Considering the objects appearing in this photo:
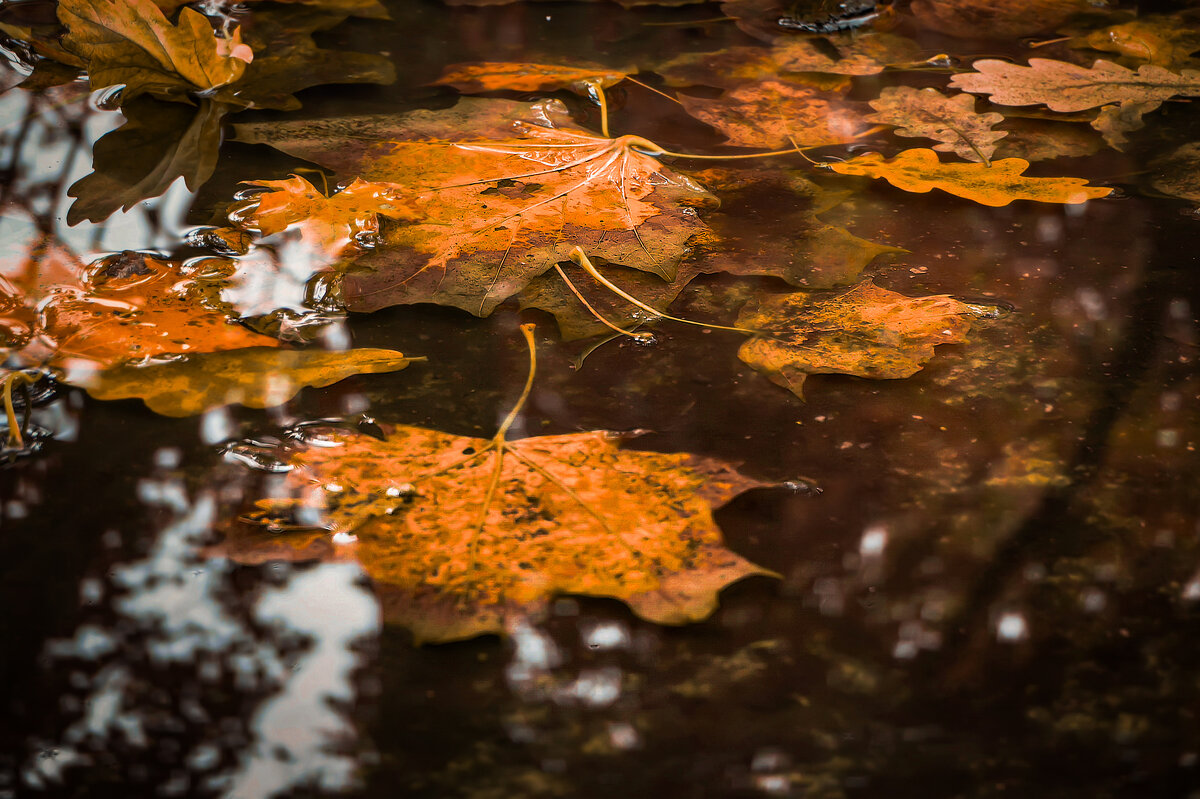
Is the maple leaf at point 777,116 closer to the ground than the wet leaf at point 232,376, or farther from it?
farther from it

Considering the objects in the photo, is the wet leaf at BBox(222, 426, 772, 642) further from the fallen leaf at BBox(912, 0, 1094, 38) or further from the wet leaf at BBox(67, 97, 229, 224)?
the fallen leaf at BBox(912, 0, 1094, 38)

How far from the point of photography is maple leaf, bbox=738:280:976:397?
731mm

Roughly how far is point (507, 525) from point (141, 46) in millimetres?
895

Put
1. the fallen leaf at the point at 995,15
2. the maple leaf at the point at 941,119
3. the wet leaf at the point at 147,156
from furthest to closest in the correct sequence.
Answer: the fallen leaf at the point at 995,15, the maple leaf at the point at 941,119, the wet leaf at the point at 147,156

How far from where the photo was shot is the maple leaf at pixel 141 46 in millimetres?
1089

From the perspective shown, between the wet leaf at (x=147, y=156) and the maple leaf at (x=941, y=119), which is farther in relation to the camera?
the maple leaf at (x=941, y=119)

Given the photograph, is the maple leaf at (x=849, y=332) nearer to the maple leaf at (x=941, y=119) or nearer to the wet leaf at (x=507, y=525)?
the wet leaf at (x=507, y=525)

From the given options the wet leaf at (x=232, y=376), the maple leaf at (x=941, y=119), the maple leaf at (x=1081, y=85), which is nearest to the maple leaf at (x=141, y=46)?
the wet leaf at (x=232, y=376)

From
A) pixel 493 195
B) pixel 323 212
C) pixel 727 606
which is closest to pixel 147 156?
pixel 323 212

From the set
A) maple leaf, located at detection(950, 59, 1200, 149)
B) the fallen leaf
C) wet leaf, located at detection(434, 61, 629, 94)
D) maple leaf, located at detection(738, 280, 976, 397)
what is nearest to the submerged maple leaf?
maple leaf, located at detection(738, 280, 976, 397)

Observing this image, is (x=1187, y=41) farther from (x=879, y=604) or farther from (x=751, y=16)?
(x=879, y=604)

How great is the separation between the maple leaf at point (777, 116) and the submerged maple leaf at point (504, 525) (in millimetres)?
612

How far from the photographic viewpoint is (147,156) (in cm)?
105

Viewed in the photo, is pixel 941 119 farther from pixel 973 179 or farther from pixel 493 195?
pixel 493 195
